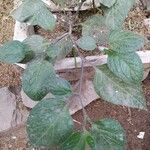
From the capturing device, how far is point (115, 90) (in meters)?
1.14

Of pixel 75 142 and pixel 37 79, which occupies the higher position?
pixel 37 79

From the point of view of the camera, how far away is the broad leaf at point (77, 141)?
108cm

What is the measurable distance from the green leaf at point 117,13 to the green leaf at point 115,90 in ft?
0.63

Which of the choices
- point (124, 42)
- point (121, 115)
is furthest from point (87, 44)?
point (121, 115)

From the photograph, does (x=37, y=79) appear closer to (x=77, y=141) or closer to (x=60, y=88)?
(x=60, y=88)

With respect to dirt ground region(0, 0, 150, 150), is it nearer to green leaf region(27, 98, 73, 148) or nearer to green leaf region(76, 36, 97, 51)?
green leaf region(76, 36, 97, 51)

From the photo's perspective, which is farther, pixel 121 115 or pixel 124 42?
pixel 121 115

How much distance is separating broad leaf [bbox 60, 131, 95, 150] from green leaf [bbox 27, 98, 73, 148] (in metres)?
0.03

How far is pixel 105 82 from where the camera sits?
1148mm

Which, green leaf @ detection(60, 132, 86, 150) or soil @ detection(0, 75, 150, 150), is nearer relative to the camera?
green leaf @ detection(60, 132, 86, 150)

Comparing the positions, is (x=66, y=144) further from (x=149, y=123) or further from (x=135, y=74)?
(x=149, y=123)

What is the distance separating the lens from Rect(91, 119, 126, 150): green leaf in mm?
1108

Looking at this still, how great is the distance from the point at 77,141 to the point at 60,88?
0.14 metres

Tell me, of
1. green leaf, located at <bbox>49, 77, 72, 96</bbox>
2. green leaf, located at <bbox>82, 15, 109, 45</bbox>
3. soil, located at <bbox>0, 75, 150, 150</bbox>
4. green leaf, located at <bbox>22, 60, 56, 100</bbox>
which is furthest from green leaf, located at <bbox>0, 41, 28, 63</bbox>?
soil, located at <bbox>0, 75, 150, 150</bbox>
